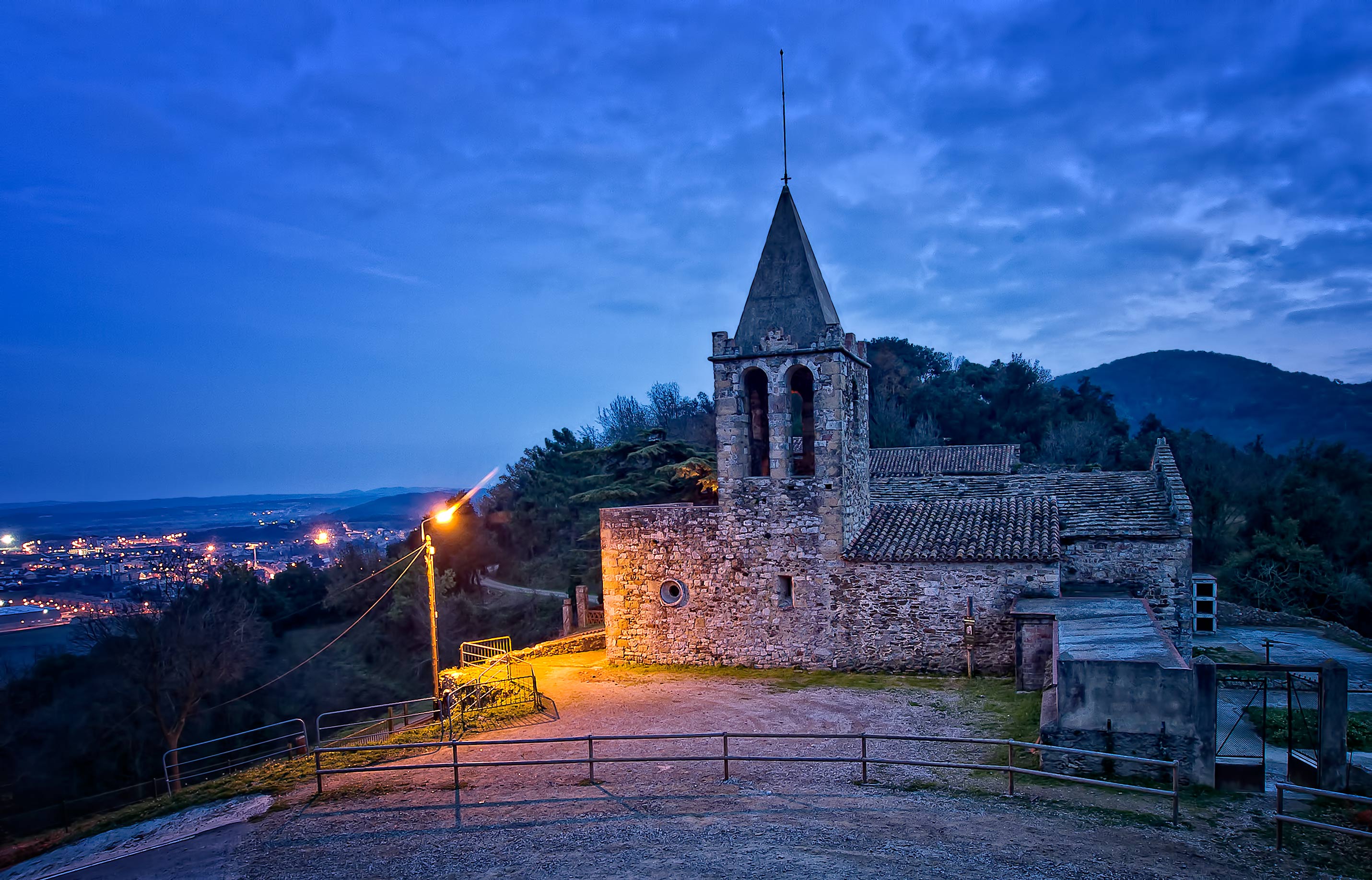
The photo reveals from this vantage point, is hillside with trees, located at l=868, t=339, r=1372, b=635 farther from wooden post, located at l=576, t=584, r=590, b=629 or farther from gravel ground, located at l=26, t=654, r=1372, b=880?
gravel ground, located at l=26, t=654, r=1372, b=880

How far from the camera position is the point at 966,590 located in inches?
607

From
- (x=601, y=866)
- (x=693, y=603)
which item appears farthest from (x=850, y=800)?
(x=693, y=603)

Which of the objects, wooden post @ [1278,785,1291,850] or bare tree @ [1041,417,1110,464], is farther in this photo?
bare tree @ [1041,417,1110,464]

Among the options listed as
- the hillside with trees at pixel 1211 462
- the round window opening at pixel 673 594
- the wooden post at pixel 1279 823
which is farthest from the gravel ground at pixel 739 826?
the hillside with trees at pixel 1211 462

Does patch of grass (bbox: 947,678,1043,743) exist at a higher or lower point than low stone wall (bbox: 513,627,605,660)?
higher

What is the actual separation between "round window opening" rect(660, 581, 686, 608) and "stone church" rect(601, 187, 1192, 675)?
0.13 feet

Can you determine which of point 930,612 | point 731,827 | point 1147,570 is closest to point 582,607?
point 930,612

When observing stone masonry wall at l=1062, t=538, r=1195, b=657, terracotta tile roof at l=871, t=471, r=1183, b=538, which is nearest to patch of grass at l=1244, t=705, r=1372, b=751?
stone masonry wall at l=1062, t=538, r=1195, b=657

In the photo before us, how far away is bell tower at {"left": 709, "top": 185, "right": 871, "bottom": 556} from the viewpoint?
53.9 ft

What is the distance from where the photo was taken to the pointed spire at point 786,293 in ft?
55.1

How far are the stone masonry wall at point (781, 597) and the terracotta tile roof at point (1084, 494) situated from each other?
253 cm

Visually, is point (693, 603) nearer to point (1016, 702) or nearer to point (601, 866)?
point (1016, 702)

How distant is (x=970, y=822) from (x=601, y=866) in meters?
4.22

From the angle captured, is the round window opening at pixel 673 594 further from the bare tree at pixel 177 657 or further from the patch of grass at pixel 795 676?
the bare tree at pixel 177 657
